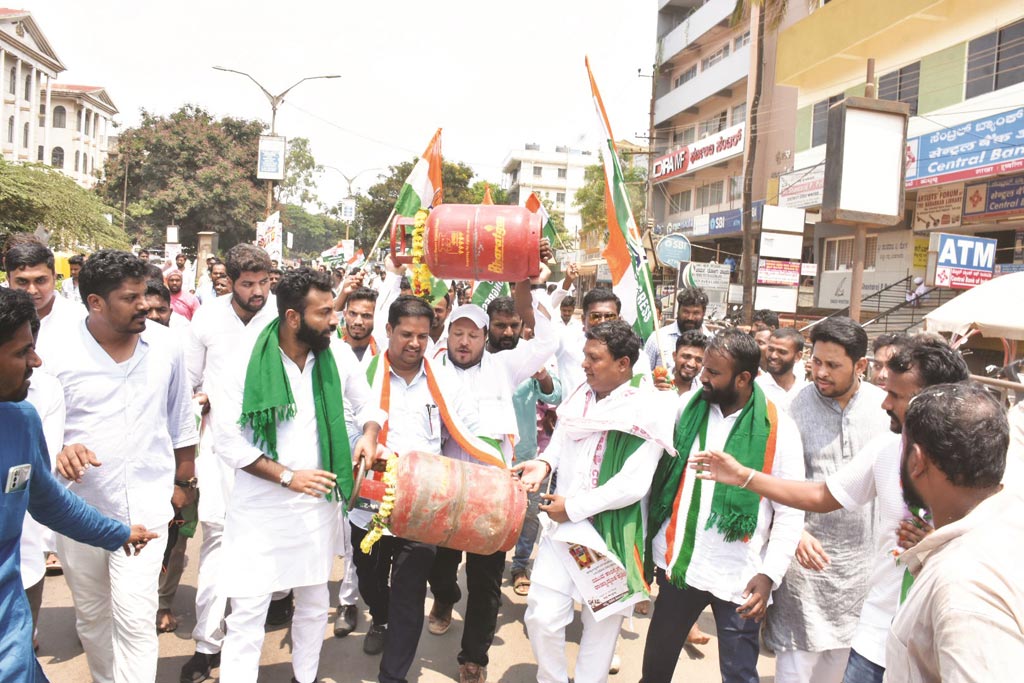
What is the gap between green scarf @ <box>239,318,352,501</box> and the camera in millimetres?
3105

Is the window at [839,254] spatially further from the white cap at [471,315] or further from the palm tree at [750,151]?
the white cap at [471,315]

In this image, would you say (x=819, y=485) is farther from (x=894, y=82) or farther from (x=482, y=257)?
(x=894, y=82)

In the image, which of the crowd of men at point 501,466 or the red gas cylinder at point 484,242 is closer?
the crowd of men at point 501,466

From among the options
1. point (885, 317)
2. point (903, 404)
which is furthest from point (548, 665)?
point (885, 317)

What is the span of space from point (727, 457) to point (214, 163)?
4009cm

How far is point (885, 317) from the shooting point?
18.2 metres

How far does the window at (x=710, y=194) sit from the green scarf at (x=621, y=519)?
30.0 metres

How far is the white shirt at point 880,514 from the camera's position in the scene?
2.67m

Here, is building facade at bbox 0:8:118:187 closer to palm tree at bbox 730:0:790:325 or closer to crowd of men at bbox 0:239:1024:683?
palm tree at bbox 730:0:790:325

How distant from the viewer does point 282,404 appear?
313 cm

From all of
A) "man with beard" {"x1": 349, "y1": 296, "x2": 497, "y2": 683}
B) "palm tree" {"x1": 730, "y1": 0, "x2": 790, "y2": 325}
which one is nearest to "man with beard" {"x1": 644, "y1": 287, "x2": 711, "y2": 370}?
"man with beard" {"x1": 349, "y1": 296, "x2": 497, "y2": 683}

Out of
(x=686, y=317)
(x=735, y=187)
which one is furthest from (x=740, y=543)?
(x=735, y=187)

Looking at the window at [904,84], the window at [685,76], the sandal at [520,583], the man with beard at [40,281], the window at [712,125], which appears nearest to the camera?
the man with beard at [40,281]

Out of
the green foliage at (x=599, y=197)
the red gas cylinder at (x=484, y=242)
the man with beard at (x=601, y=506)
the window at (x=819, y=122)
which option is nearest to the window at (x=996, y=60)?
the window at (x=819, y=122)
